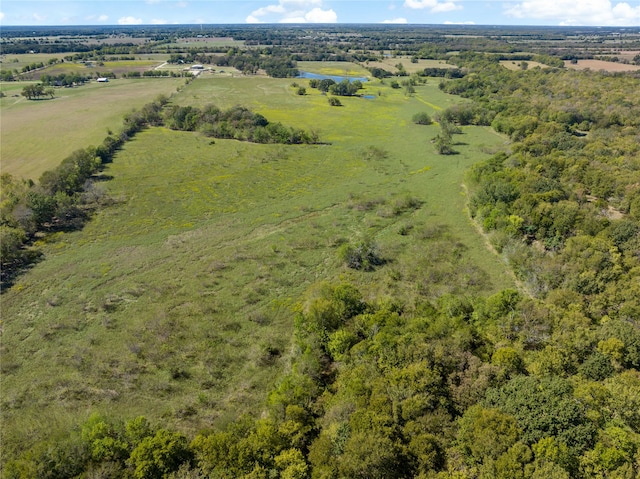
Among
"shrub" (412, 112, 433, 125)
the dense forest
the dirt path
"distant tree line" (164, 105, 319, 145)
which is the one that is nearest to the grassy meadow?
the dirt path

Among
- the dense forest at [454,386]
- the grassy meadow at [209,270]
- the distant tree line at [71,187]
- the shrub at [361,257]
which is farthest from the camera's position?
the distant tree line at [71,187]

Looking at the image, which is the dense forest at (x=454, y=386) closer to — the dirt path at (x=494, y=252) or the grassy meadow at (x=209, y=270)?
the dirt path at (x=494, y=252)

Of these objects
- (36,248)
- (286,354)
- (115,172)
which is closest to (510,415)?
(286,354)

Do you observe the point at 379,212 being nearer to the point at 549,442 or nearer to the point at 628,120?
the point at 549,442

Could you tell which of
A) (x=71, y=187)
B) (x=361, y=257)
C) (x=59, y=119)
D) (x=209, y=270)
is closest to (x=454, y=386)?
(x=361, y=257)

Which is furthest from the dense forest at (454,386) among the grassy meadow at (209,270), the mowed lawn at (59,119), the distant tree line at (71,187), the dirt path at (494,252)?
the mowed lawn at (59,119)

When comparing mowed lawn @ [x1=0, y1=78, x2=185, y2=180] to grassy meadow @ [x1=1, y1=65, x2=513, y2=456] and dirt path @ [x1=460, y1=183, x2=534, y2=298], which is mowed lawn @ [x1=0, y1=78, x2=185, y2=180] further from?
dirt path @ [x1=460, y1=183, x2=534, y2=298]

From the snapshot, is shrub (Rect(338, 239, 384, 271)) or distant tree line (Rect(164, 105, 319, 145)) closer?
shrub (Rect(338, 239, 384, 271))
